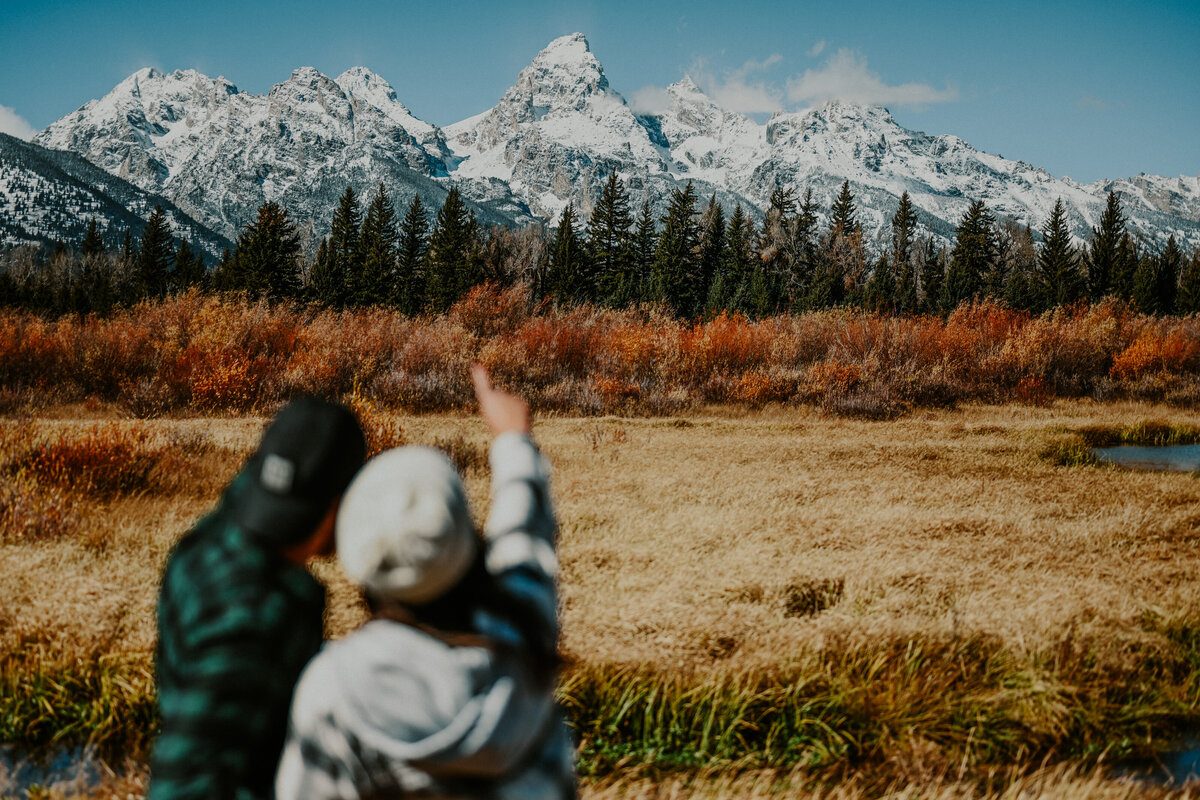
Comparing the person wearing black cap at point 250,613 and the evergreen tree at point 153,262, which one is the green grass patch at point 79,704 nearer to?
the person wearing black cap at point 250,613

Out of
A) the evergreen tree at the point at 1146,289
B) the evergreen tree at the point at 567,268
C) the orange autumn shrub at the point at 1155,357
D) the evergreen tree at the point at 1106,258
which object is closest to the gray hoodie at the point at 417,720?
the orange autumn shrub at the point at 1155,357

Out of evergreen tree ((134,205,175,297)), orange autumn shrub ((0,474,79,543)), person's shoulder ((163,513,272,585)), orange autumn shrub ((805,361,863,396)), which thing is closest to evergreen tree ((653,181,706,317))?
orange autumn shrub ((805,361,863,396))

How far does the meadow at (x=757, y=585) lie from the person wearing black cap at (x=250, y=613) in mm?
2194

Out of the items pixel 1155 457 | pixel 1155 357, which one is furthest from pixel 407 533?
pixel 1155 357

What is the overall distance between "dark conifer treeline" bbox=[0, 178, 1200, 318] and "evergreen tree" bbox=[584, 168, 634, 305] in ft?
0.44

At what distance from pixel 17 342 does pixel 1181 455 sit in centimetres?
2200

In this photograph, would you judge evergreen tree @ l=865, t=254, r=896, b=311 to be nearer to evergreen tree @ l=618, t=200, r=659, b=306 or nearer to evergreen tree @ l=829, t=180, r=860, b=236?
evergreen tree @ l=829, t=180, r=860, b=236

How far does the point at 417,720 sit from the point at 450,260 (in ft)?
160

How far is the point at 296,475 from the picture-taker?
57.8 inches

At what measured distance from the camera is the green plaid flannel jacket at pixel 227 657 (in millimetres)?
1403

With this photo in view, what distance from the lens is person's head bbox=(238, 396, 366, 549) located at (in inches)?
57.7

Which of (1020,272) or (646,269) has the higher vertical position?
(1020,272)

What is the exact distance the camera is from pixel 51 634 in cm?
409

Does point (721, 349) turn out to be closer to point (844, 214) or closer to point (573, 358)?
point (573, 358)
